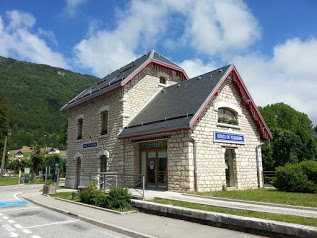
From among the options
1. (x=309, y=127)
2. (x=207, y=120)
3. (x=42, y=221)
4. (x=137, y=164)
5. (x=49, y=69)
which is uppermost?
(x=49, y=69)

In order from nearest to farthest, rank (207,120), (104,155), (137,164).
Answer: (207,120) < (137,164) < (104,155)

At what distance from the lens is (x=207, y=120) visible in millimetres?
13992

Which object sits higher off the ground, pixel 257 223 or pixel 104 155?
pixel 104 155

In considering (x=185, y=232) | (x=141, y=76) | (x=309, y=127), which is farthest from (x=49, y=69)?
(x=185, y=232)

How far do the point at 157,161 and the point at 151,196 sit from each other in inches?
142

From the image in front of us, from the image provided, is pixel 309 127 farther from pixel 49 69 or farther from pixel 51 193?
pixel 49 69

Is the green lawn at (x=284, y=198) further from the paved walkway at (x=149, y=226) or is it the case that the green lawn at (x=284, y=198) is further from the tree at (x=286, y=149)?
the tree at (x=286, y=149)

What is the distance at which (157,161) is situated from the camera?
14.7m

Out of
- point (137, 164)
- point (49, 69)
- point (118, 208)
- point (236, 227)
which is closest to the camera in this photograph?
point (236, 227)

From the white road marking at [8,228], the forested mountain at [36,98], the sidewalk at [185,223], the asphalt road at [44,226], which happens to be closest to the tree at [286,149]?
the sidewalk at [185,223]

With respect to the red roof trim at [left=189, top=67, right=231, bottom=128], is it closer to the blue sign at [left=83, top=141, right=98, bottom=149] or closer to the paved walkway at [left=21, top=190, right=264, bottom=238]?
the paved walkway at [left=21, top=190, right=264, bottom=238]

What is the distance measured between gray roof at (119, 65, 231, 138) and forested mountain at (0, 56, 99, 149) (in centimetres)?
8321

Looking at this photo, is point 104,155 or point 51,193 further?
point 104,155

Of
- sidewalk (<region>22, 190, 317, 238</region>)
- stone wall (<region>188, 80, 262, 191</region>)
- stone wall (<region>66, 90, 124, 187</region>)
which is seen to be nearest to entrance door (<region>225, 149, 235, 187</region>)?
stone wall (<region>188, 80, 262, 191</region>)
